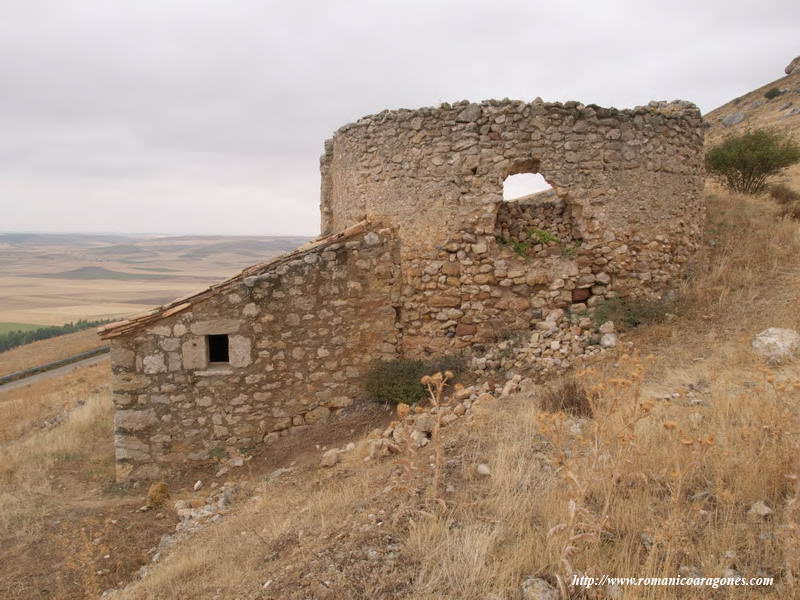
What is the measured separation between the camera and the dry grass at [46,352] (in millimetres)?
23781

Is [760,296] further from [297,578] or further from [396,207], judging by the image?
[297,578]

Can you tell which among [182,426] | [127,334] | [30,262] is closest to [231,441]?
[182,426]

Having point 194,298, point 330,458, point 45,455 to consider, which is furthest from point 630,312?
point 45,455

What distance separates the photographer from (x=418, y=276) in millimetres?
7105

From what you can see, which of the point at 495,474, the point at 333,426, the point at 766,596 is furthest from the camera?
the point at 333,426

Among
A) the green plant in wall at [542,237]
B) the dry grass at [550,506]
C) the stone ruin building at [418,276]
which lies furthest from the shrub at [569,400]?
the green plant in wall at [542,237]

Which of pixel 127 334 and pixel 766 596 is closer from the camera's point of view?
pixel 766 596

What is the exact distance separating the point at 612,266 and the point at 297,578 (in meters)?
5.97

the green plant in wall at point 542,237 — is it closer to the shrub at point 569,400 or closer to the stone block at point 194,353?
the shrub at point 569,400

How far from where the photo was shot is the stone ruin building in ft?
21.4

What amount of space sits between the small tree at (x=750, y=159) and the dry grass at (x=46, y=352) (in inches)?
933

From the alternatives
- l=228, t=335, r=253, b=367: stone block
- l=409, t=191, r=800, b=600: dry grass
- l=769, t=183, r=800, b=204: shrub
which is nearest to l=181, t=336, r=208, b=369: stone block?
l=228, t=335, r=253, b=367: stone block

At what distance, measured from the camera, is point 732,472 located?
10.8ft

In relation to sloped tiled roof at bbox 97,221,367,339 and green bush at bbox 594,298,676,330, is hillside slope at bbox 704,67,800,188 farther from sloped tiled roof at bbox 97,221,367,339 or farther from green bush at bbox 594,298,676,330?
sloped tiled roof at bbox 97,221,367,339
